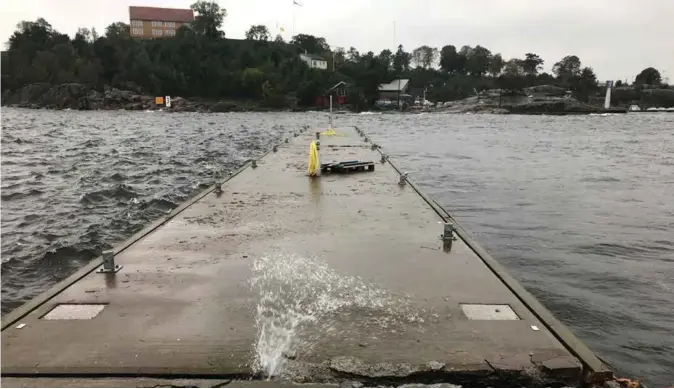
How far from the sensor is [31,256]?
10.2 meters

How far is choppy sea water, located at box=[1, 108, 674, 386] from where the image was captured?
7.80 metres

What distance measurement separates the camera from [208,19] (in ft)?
517

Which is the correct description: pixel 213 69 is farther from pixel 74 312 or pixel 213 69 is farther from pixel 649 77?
pixel 649 77

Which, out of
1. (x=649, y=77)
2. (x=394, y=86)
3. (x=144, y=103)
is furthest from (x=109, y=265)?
(x=649, y=77)

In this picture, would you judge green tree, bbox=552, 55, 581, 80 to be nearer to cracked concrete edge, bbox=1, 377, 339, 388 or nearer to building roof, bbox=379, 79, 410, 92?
building roof, bbox=379, 79, 410, 92

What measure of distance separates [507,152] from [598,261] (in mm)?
22412

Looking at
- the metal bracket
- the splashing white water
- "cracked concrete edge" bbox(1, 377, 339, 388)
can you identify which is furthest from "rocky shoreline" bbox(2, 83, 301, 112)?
"cracked concrete edge" bbox(1, 377, 339, 388)

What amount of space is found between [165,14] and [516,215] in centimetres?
18448

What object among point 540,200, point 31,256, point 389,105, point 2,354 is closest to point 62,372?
point 2,354

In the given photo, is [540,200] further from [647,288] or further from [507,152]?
[507,152]

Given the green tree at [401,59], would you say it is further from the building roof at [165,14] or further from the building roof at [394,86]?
the building roof at [165,14]

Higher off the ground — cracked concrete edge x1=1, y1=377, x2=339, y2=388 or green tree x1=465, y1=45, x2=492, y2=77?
green tree x1=465, y1=45, x2=492, y2=77

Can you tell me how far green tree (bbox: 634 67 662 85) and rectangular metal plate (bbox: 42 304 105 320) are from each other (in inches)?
8324

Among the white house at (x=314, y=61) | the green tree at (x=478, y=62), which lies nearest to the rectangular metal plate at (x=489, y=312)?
the white house at (x=314, y=61)
